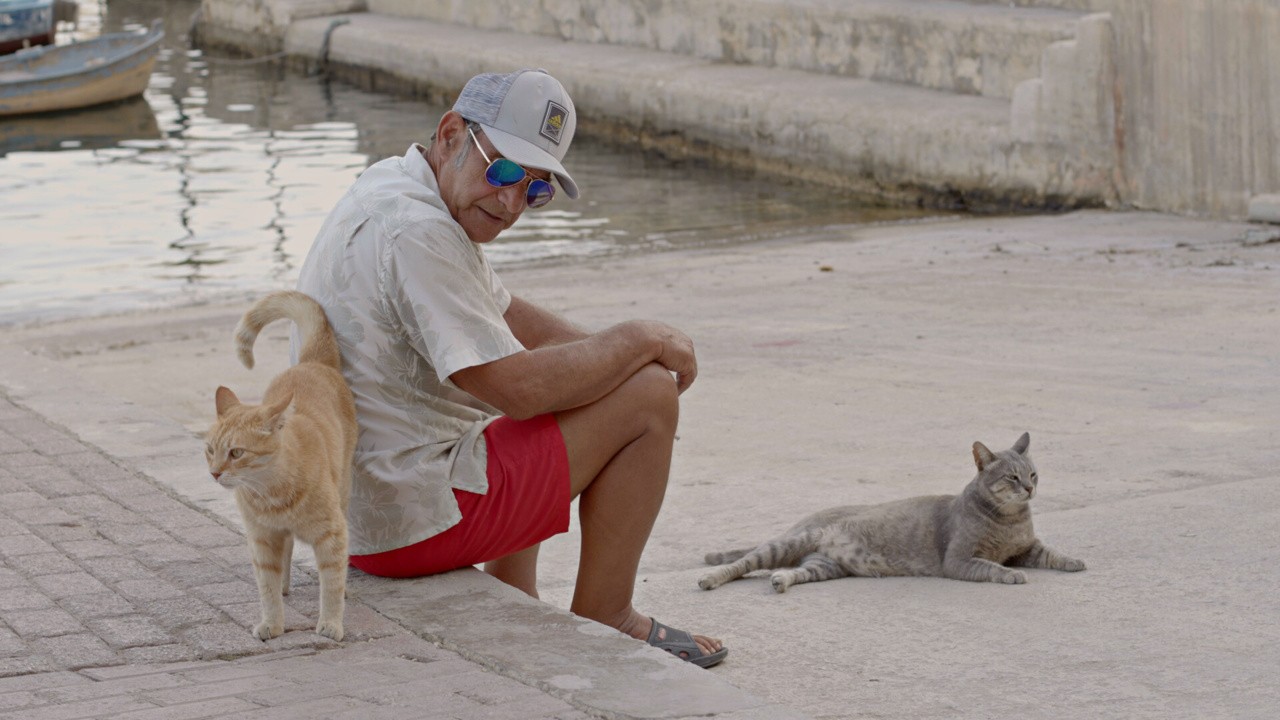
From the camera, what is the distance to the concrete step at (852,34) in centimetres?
1481

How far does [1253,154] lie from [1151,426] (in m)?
6.12

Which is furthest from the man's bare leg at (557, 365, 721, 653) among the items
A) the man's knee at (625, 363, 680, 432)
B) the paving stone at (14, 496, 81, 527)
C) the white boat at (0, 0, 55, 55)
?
the white boat at (0, 0, 55, 55)

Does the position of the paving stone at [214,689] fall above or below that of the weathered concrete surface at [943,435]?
above

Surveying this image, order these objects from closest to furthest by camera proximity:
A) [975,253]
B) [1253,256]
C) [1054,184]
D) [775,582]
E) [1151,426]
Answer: [775,582] → [1151,426] → [1253,256] → [975,253] → [1054,184]

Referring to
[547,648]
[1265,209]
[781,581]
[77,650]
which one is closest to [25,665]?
[77,650]

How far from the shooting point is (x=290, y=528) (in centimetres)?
374

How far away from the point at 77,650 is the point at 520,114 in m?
1.63

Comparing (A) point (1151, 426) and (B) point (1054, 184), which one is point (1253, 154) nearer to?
(B) point (1054, 184)

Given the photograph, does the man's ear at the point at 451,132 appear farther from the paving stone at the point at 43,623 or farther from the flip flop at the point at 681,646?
the paving stone at the point at 43,623

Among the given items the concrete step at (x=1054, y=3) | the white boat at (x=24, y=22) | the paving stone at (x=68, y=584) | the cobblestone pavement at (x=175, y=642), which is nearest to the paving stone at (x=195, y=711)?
the cobblestone pavement at (x=175, y=642)

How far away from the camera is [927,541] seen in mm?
4891

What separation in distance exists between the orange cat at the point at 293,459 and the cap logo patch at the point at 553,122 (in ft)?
2.34

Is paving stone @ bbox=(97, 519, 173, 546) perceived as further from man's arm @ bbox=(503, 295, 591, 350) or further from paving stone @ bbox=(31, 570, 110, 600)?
man's arm @ bbox=(503, 295, 591, 350)

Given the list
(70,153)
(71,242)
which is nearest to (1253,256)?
(71,242)
